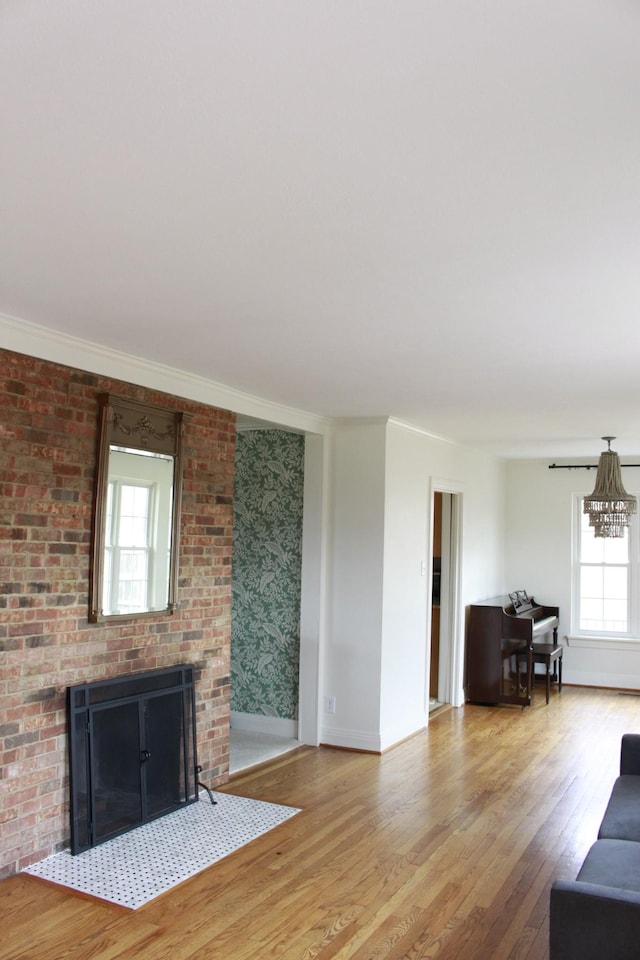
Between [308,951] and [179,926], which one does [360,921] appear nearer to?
[308,951]

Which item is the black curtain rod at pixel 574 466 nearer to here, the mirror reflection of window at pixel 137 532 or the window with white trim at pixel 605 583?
the window with white trim at pixel 605 583

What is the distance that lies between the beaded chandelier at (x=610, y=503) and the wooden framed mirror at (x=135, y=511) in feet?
12.4

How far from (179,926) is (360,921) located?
0.72 metres

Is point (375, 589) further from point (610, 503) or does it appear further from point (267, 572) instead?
point (610, 503)

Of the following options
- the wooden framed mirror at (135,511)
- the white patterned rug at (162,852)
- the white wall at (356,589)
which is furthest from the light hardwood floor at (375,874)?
the wooden framed mirror at (135,511)

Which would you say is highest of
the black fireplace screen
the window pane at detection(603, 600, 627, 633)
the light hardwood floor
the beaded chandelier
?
the beaded chandelier

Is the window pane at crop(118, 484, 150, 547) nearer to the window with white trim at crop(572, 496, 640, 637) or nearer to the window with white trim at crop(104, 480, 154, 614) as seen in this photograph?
the window with white trim at crop(104, 480, 154, 614)

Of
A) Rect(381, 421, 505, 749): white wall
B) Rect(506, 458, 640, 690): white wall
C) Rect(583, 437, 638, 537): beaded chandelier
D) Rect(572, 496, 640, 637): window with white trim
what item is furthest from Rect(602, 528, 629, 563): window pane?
Rect(583, 437, 638, 537): beaded chandelier

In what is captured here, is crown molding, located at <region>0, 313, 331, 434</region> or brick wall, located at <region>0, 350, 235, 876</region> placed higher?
crown molding, located at <region>0, 313, 331, 434</region>

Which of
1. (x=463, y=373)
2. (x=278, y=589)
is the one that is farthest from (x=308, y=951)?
(x=278, y=589)

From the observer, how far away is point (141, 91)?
1705mm

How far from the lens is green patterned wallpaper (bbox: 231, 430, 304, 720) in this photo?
6246 mm

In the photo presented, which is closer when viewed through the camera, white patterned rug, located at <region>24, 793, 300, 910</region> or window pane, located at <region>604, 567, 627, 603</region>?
white patterned rug, located at <region>24, 793, 300, 910</region>

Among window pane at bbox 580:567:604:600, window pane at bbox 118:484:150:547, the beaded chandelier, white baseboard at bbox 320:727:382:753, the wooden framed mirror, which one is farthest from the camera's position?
window pane at bbox 580:567:604:600
